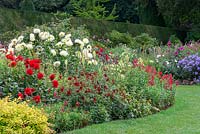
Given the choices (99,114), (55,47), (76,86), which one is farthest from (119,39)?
(99,114)

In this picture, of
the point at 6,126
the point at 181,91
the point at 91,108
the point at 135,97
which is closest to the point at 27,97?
the point at 91,108

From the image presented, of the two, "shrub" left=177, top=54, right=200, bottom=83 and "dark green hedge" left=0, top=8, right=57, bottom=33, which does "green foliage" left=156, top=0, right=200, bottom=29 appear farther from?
"shrub" left=177, top=54, right=200, bottom=83

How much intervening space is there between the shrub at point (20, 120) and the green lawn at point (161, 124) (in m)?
1.02

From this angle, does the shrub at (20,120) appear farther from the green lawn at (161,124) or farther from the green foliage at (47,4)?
the green foliage at (47,4)

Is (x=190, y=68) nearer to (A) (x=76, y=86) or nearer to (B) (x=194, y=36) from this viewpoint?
(A) (x=76, y=86)

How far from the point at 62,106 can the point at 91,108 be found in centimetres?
59

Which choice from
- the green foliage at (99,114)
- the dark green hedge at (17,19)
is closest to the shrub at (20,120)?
the green foliage at (99,114)

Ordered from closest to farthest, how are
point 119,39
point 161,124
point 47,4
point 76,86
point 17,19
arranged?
point 161,124 → point 76,86 → point 17,19 → point 119,39 → point 47,4

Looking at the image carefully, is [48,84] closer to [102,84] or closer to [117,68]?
[102,84]

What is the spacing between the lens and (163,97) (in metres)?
8.54

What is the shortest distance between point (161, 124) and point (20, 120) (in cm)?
278

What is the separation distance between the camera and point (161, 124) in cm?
694

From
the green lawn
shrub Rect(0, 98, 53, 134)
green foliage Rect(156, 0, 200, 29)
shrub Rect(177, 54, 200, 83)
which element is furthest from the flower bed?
green foliage Rect(156, 0, 200, 29)

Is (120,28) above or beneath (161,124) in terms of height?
above
